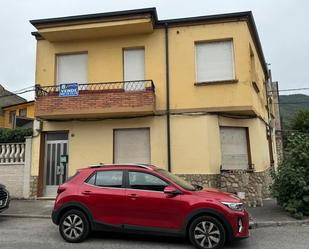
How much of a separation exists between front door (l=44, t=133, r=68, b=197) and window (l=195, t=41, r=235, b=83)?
605 cm

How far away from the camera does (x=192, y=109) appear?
11.6m

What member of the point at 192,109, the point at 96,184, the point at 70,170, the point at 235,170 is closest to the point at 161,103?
the point at 192,109

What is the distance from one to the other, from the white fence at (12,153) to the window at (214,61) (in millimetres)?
7694

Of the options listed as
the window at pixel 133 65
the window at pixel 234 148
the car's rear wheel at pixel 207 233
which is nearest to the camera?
the car's rear wheel at pixel 207 233

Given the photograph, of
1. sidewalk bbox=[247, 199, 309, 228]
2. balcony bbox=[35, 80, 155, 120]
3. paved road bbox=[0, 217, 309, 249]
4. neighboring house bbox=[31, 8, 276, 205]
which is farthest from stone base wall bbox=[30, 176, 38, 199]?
sidewalk bbox=[247, 199, 309, 228]

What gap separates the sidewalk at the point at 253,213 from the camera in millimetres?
8167

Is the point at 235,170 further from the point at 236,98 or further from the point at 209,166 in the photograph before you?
the point at 236,98

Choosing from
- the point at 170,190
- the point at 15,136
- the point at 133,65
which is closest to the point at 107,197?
the point at 170,190

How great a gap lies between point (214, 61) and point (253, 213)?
5.68 metres

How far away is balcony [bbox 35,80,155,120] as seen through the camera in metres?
11.3

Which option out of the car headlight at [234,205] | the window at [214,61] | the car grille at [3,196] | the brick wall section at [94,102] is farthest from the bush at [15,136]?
the car headlight at [234,205]

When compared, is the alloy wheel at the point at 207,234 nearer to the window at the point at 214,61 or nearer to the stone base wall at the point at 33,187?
the window at the point at 214,61

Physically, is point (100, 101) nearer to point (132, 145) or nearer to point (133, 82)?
point (133, 82)

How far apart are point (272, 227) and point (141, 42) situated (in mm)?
8098
